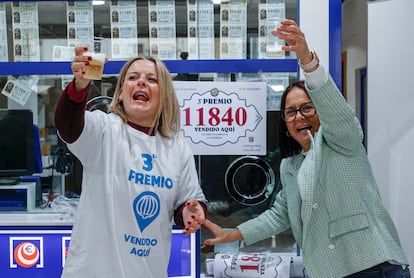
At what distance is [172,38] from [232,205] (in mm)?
1232

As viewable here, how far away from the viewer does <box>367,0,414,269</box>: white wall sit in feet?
11.8

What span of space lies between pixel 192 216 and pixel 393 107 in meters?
2.31

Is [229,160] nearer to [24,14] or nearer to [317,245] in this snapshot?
[317,245]

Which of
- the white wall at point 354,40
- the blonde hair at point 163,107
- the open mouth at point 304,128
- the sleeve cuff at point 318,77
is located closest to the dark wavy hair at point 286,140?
the open mouth at point 304,128

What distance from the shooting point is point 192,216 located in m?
1.99

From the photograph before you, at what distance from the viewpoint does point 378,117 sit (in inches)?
153

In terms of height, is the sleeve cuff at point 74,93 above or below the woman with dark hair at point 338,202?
above

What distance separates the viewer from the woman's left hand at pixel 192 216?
1.98m

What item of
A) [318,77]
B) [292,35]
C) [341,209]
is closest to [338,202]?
[341,209]

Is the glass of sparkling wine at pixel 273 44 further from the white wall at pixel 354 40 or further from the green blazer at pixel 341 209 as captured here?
the white wall at pixel 354 40

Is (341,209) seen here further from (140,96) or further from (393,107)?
(393,107)

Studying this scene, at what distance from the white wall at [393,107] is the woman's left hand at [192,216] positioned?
2.12m

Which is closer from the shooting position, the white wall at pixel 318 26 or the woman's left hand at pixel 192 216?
the woman's left hand at pixel 192 216

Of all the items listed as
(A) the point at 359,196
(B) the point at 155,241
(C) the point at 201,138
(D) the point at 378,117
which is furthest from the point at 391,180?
(B) the point at 155,241
